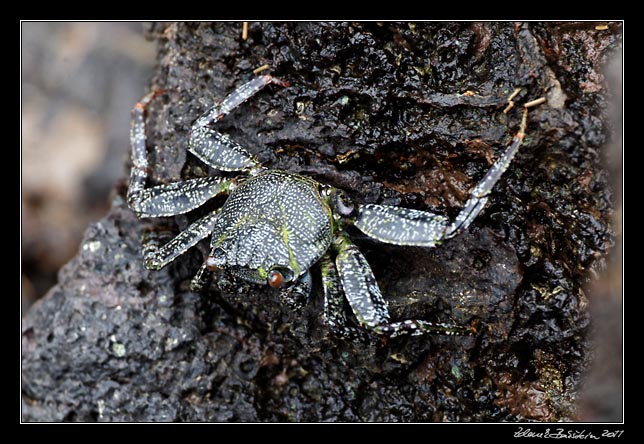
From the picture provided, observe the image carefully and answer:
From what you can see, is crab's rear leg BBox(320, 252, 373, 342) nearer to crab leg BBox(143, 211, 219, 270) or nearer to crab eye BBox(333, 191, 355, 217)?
crab eye BBox(333, 191, 355, 217)

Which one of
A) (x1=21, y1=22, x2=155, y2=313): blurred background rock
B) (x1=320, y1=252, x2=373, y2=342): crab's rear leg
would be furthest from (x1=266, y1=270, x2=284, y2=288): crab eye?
(x1=21, y1=22, x2=155, y2=313): blurred background rock

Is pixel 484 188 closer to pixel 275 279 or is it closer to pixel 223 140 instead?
pixel 275 279

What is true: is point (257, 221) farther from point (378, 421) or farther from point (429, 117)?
point (378, 421)

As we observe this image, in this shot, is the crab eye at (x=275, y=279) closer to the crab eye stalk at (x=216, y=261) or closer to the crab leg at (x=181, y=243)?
the crab eye stalk at (x=216, y=261)

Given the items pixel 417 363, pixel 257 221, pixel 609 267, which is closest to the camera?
pixel 609 267

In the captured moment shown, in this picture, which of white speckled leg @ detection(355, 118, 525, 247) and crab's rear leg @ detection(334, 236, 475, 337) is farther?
crab's rear leg @ detection(334, 236, 475, 337)

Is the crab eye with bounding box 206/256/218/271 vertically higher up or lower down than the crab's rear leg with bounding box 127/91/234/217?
lower down

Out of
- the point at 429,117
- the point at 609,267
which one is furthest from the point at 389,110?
the point at 609,267
